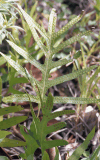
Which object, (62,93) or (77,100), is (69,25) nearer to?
(77,100)

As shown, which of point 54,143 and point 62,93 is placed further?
point 62,93

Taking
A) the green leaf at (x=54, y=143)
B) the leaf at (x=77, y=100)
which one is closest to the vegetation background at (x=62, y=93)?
the green leaf at (x=54, y=143)

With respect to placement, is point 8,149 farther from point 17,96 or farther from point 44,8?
point 44,8

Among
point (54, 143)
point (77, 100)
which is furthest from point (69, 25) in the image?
point (54, 143)

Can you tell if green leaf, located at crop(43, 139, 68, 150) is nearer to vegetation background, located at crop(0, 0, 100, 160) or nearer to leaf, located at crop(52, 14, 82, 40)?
vegetation background, located at crop(0, 0, 100, 160)

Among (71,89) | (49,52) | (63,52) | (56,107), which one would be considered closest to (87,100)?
(49,52)

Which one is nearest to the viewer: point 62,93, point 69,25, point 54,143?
point 54,143

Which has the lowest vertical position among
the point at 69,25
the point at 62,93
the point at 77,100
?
the point at 62,93

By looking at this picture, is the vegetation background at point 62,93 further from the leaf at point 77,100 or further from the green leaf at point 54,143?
the leaf at point 77,100

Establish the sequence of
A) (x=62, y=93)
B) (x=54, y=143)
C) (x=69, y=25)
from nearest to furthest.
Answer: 1. (x=54, y=143)
2. (x=69, y=25)
3. (x=62, y=93)

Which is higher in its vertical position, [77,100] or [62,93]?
[77,100]

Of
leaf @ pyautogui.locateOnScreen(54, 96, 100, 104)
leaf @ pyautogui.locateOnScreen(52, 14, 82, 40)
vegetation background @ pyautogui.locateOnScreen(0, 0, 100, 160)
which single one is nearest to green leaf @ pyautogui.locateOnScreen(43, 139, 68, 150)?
vegetation background @ pyautogui.locateOnScreen(0, 0, 100, 160)

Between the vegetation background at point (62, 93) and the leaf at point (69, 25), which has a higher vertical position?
the leaf at point (69, 25)
